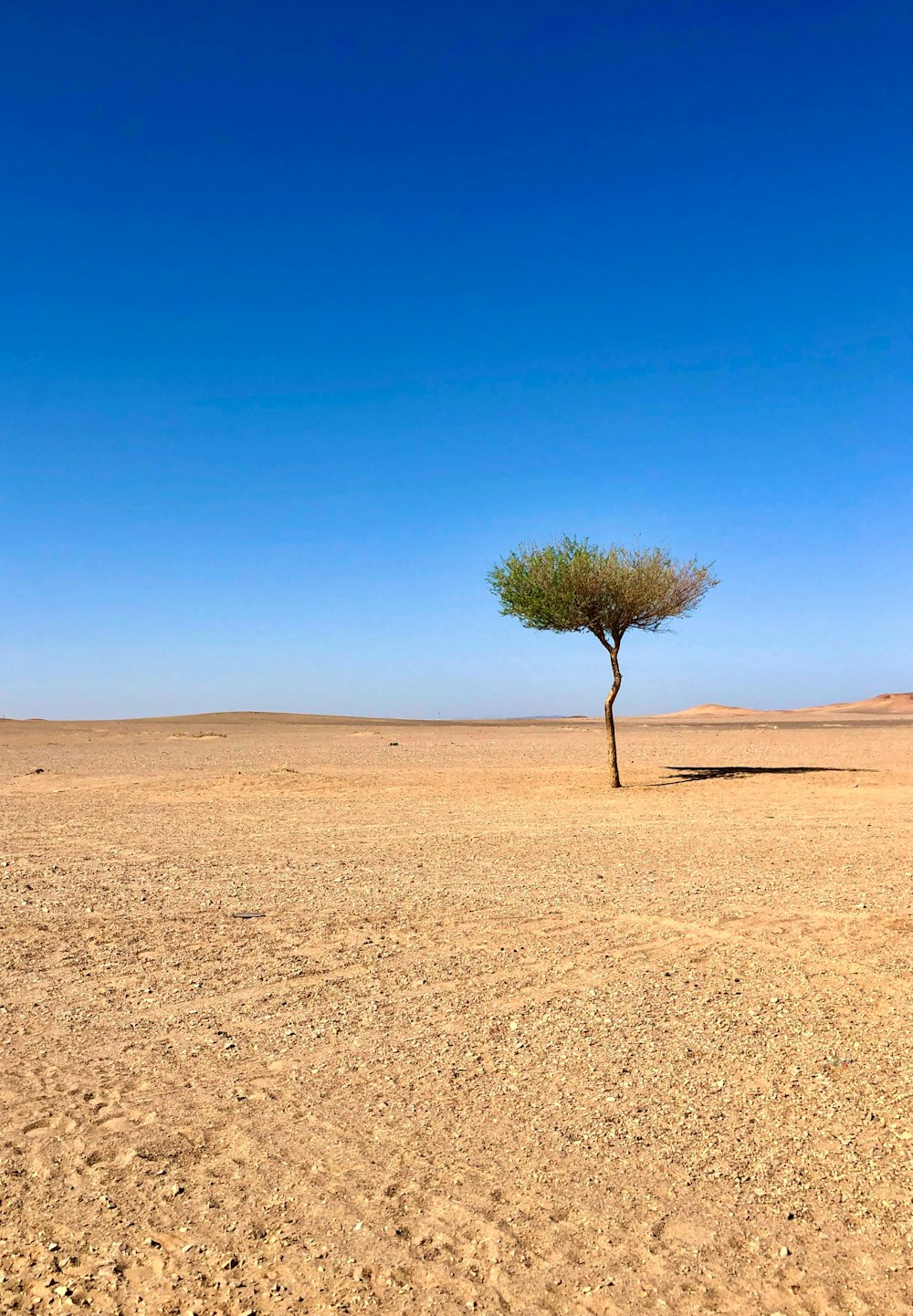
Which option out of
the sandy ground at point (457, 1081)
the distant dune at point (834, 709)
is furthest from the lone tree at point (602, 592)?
Result: the distant dune at point (834, 709)

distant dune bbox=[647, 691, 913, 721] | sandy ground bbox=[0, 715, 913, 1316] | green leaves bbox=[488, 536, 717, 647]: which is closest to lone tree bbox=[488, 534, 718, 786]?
green leaves bbox=[488, 536, 717, 647]

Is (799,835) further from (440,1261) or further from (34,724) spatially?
(34,724)

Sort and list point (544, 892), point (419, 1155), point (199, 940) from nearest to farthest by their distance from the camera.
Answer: point (419, 1155)
point (199, 940)
point (544, 892)

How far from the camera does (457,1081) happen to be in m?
5.40

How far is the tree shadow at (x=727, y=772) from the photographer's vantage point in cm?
2325

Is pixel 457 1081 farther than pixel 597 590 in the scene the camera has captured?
No

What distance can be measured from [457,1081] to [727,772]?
20.7 m

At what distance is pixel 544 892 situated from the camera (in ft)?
33.5

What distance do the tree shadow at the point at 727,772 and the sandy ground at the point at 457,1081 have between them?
10205mm

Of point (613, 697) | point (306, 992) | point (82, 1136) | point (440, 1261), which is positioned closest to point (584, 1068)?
point (440, 1261)

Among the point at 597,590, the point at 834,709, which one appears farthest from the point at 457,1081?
the point at 834,709

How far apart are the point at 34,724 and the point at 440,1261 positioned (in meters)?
66.3

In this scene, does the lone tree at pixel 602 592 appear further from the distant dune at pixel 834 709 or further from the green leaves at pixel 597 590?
the distant dune at pixel 834 709

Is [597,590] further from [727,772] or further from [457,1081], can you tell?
[457,1081]
